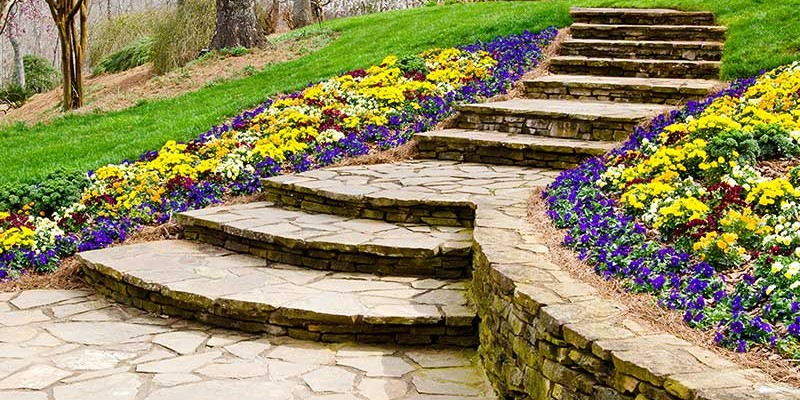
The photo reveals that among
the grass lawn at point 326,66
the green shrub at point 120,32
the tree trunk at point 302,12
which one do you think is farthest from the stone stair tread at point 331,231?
the tree trunk at point 302,12

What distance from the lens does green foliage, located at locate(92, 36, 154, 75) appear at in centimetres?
1767

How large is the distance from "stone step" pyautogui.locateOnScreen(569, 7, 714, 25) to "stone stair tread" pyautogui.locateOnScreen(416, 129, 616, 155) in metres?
3.65

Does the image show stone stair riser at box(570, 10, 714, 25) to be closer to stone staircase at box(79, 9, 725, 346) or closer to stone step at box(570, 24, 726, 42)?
stone step at box(570, 24, 726, 42)

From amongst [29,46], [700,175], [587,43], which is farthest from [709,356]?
[29,46]

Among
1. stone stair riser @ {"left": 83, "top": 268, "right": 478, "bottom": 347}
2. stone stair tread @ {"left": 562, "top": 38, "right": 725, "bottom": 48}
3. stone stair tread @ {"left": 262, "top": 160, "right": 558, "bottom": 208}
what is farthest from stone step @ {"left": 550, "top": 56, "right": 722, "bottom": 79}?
stone stair riser @ {"left": 83, "top": 268, "right": 478, "bottom": 347}

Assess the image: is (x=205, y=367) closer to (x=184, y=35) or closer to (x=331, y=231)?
(x=331, y=231)

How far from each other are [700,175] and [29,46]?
121 feet

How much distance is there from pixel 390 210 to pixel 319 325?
132 centimetres

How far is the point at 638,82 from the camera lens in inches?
315

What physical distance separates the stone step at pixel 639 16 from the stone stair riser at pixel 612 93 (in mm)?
2332

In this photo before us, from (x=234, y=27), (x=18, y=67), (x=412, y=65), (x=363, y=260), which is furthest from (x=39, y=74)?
(x=363, y=260)

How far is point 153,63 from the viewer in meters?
16.0

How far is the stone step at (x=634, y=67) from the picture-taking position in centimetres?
827

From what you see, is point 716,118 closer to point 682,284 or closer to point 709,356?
point 682,284
